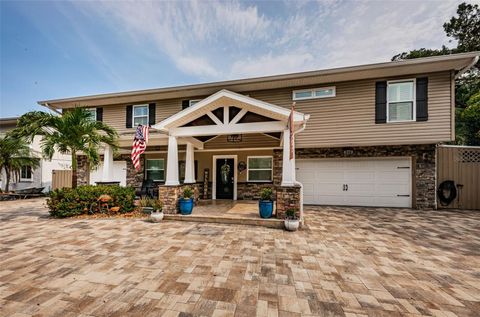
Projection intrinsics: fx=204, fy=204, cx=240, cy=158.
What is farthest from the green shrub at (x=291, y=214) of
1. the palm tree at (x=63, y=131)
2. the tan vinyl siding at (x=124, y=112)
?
the tan vinyl siding at (x=124, y=112)

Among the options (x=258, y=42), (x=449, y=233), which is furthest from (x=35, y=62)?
(x=449, y=233)

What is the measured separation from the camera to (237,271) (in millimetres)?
3164

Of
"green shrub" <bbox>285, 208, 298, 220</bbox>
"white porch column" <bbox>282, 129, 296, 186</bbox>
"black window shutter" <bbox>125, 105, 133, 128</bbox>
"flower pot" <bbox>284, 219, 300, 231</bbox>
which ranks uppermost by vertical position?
"black window shutter" <bbox>125, 105, 133, 128</bbox>

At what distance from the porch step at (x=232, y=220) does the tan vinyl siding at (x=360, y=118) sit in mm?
4077

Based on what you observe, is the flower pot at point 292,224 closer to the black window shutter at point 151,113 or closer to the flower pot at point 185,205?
the flower pot at point 185,205

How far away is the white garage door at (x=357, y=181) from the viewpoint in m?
8.52

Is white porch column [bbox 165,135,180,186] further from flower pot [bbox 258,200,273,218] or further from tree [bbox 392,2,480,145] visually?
tree [bbox 392,2,480,145]

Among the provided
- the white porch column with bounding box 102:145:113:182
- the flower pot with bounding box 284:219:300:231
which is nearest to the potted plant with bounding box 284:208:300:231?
the flower pot with bounding box 284:219:300:231

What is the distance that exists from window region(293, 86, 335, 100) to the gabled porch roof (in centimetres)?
315

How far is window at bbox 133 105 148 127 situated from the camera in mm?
10094

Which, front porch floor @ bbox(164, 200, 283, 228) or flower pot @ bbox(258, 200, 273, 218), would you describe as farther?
flower pot @ bbox(258, 200, 273, 218)

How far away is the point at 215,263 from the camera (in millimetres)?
3430

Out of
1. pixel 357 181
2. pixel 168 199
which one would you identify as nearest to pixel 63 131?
pixel 168 199

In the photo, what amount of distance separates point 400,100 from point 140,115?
Answer: 1128cm
